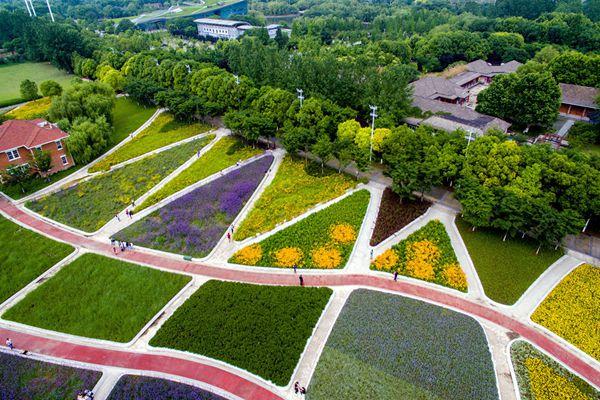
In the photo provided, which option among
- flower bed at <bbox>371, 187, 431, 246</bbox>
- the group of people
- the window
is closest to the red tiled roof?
the window

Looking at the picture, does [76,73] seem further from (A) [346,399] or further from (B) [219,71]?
(A) [346,399]

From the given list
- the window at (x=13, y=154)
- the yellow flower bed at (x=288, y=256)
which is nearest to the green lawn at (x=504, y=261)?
the yellow flower bed at (x=288, y=256)

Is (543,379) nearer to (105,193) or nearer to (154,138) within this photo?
(105,193)

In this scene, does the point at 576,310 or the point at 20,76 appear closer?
the point at 576,310

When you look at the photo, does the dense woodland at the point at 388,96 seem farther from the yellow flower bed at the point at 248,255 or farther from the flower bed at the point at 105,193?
the yellow flower bed at the point at 248,255

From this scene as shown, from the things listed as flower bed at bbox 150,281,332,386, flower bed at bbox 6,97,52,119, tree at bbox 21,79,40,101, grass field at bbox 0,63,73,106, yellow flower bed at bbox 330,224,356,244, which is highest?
tree at bbox 21,79,40,101

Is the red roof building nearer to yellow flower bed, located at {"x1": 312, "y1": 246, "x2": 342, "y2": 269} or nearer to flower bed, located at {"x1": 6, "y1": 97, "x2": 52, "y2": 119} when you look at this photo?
flower bed, located at {"x1": 6, "y1": 97, "x2": 52, "y2": 119}

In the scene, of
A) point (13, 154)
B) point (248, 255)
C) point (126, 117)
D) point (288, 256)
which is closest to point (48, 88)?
point (126, 117)
